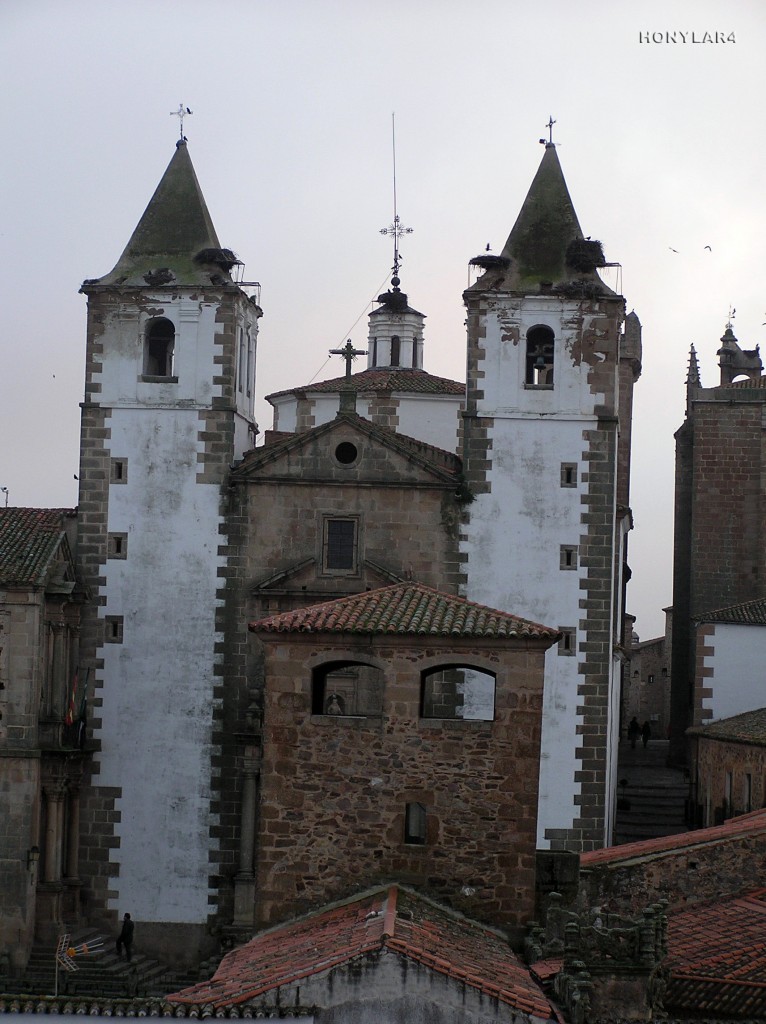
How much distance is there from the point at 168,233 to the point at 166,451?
4707 mm

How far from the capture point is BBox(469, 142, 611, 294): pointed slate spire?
38562 mm

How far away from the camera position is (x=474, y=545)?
37531 millimetres

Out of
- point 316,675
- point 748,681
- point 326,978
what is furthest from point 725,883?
point 748,681

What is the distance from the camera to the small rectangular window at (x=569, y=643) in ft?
121

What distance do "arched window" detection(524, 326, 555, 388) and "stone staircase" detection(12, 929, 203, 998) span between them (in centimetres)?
1307

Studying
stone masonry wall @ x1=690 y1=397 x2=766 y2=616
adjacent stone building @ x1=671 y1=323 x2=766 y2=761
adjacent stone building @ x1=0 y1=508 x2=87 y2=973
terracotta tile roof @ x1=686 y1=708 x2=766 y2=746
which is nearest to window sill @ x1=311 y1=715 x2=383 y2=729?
adjacent stone building @ x1=0 y1=508 x2=87 y2=973

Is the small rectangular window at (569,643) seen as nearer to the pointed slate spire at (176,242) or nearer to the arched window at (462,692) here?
the arched window at (462,692)

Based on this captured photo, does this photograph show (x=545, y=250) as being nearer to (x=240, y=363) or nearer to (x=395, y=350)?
(x=240, y=363)

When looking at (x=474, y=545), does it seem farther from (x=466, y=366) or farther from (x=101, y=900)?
(x=101, y=900)

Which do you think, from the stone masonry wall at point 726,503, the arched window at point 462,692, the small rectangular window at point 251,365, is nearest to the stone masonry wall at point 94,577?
the small rectangular window at point 251,365

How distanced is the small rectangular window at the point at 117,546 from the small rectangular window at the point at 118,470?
1105mm

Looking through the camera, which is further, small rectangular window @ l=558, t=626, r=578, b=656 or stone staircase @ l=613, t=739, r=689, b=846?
stone staircase @ l=613, t=739, r=689, b=846

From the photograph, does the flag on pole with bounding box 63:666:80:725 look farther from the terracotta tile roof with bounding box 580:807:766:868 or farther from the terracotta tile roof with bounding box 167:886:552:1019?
the terracotta tile roof with bounding box 167:886:552:1019

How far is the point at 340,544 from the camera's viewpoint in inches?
1487
